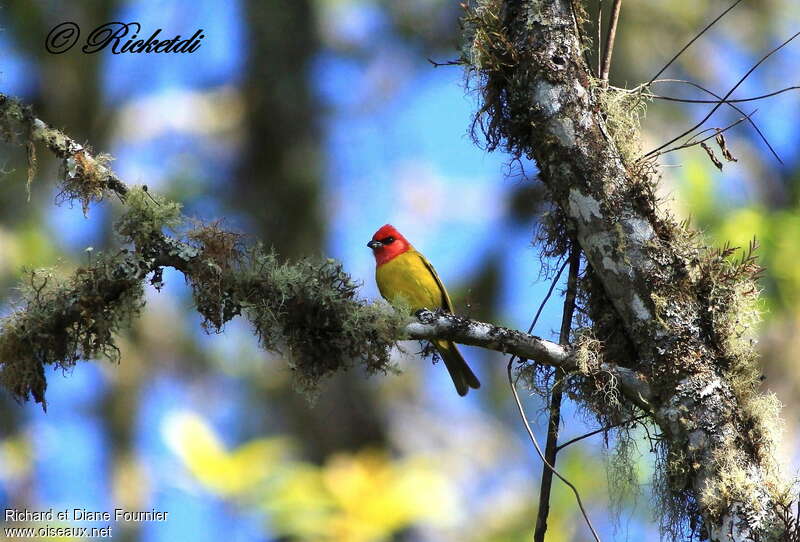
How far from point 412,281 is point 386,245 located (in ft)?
1.93

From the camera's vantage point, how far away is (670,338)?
9.18ft

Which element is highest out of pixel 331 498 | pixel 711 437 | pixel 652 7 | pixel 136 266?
pixel 652 7

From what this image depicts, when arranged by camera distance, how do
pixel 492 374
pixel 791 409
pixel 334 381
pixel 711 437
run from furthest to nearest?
pixel 492 374
pixel 334 381
pixel 791 409
pixel 711 437

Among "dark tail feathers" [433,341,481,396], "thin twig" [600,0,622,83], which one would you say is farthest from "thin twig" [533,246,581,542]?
"dark tail feathers" [433,341,481,396]

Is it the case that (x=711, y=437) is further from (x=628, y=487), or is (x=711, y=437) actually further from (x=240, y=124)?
(x=240, y=124)

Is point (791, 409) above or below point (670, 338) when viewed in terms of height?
above

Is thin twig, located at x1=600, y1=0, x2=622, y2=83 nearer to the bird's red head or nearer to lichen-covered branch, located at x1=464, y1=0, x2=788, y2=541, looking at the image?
lichen-covered branch, located at x1=464, y1=0, x2=788, y2=541

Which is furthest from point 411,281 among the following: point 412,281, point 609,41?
point 609,41

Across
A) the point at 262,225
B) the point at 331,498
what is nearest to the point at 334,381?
the point at 262,225

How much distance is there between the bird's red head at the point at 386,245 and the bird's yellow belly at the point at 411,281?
0.12 m

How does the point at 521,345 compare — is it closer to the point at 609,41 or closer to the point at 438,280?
the point at 609,41

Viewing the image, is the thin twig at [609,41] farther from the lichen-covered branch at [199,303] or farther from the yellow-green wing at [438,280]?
the yellow-green wing at [438,280]

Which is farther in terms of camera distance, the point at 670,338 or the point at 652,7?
the point at 652,7

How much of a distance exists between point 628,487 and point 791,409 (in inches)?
140
